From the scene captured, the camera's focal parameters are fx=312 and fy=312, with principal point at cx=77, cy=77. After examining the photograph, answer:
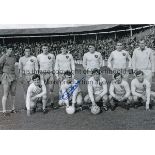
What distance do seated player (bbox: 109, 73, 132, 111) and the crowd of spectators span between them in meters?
0.56

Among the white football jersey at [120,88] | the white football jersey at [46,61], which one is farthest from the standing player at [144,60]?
the white football jersey at [46,61]

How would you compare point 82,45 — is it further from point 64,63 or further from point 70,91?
point 70,91

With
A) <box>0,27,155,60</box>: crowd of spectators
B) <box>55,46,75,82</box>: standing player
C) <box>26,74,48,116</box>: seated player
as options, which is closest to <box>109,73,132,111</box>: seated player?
<box>0,27,155,60</box>: crowd of spectators

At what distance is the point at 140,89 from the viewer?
607 centimetres

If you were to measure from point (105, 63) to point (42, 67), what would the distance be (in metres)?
1.26

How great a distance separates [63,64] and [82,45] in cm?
53

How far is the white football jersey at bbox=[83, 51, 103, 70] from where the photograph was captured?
6.24m

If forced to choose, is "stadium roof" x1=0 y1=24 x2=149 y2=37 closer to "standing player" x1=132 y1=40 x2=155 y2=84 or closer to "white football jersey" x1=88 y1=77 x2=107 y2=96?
"standing player" x1=132 y1=40 x2=155 y2=84

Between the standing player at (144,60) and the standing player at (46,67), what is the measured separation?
1648mm

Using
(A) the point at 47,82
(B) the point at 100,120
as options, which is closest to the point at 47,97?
(A) the point at 47,82

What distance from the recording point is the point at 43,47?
605cm

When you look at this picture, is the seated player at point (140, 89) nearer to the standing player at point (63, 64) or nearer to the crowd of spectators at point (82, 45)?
the crowd of spectators at point (82, 45)

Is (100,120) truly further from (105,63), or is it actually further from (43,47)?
(43,47)

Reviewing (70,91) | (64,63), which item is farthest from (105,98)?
(64,63)
